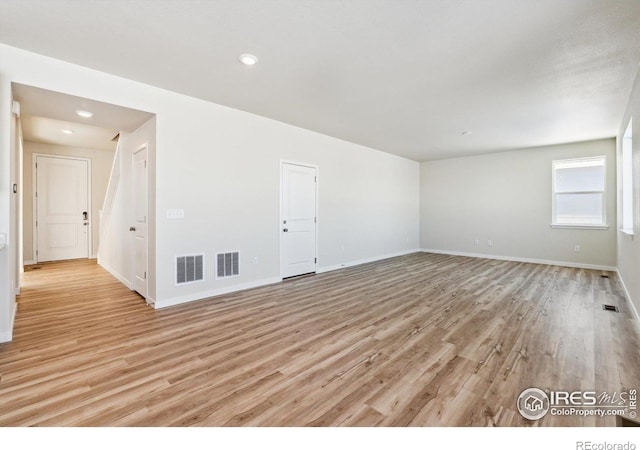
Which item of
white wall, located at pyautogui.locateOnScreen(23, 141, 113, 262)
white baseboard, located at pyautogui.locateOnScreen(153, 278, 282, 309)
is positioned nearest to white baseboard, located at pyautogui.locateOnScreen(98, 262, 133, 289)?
white baseboard, located at pyautogui.locateOnScreen(153, 278, 282, 309)

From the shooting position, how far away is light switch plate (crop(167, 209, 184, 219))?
3.76 meters

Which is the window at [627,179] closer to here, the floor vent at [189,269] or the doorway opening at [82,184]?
the floor vent at [189,269]

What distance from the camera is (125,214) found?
15.9 feet

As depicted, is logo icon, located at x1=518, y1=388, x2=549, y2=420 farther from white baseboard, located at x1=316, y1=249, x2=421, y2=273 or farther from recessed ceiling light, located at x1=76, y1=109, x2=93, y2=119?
recessed ceiling light, located at x1=76, y1=109, x2=93, y2=119

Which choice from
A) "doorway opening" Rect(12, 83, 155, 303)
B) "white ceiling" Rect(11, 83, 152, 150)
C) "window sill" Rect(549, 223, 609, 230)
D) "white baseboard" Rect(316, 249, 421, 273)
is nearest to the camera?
"white ceiling" Rect(11, 83, 152, 150)

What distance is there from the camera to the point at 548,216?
6.67m

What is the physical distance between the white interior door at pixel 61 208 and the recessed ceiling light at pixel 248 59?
22.1ft

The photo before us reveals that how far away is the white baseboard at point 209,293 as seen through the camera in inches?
146

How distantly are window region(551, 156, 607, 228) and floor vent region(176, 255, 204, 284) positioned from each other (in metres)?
7.46

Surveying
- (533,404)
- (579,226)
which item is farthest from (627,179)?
(533,404)

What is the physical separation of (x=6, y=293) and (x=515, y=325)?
16.5 ft

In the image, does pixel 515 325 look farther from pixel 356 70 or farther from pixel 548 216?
pixel 548 216

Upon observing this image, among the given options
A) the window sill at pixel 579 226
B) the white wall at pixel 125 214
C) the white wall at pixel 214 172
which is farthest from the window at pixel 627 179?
the white wall at pixel 125 214
